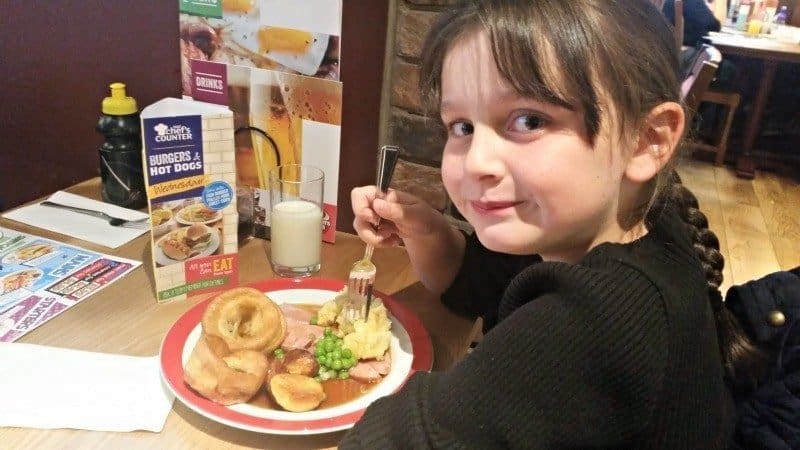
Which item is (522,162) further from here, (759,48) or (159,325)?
(759,48)

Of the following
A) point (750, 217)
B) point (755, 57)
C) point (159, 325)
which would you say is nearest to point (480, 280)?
point (159, 325)

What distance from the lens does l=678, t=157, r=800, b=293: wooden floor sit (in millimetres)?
3189

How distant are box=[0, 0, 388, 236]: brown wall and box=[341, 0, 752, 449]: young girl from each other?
0.41 metres

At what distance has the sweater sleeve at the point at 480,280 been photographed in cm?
104

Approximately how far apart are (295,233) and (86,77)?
0.70 meters

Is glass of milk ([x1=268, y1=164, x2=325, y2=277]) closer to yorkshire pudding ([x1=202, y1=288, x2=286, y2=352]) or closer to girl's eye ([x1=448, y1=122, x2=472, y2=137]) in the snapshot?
yorkshire pudding ([x1=202, y1=288, x2=286, y2=352])

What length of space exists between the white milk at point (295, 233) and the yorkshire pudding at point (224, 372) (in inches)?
12.5

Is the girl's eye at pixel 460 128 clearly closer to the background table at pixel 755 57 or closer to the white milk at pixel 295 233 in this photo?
the white milk at pixel 295 233

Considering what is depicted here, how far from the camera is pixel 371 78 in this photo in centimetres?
121

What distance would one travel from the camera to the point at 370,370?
85cm

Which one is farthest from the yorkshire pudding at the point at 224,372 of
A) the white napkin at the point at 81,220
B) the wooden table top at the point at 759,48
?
the wooden table top at the point at 759,48

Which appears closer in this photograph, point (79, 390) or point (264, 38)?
point (79, 390)

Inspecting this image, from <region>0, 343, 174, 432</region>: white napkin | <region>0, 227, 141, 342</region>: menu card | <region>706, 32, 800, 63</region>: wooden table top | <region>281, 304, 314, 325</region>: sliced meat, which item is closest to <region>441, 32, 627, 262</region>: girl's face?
<region>281, 304, 314, 325</region>: sliced meat

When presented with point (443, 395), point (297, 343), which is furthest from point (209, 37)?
point (443, 395)
